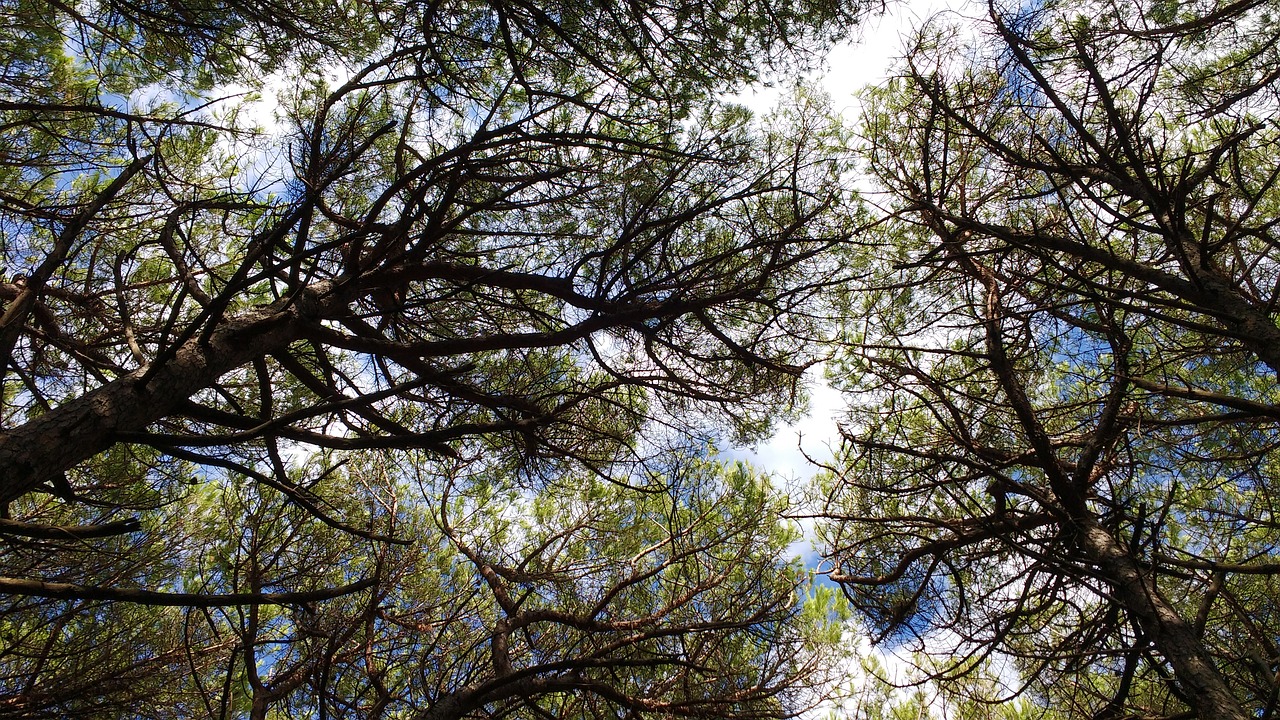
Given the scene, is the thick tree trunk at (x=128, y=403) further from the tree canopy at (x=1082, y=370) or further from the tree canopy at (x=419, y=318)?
the tree canopy at (x=1082, y=370)

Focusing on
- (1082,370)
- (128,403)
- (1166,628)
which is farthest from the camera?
(1082,370)

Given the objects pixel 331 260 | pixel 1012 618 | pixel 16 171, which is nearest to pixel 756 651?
pixel 1012 618

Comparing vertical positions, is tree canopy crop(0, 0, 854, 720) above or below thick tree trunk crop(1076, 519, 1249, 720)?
above

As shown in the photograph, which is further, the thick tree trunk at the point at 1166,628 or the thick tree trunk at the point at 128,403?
the thick tree trunk at the point at 1166,628

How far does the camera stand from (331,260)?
3.61 meters

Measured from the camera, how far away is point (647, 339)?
12.1 ft

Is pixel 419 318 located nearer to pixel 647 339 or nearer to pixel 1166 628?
pixel 647 339

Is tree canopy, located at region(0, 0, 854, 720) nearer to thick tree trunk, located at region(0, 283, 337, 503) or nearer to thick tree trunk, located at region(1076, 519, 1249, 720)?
thick tree trunk, located at region(0, 283, 337, 503)

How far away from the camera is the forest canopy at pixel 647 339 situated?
9.87 feet

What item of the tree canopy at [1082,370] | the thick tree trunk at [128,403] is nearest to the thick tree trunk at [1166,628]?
the tree canopy at [1082,370]

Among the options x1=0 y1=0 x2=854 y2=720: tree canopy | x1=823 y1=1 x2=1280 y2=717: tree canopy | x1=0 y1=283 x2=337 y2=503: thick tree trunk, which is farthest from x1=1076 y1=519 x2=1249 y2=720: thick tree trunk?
x1=0 y1=283 x2=337 y2=503: thick tree trunk

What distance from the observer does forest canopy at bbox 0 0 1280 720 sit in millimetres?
3008

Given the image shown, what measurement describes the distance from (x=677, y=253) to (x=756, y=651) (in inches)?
110

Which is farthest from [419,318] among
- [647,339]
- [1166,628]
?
[1166,628]
